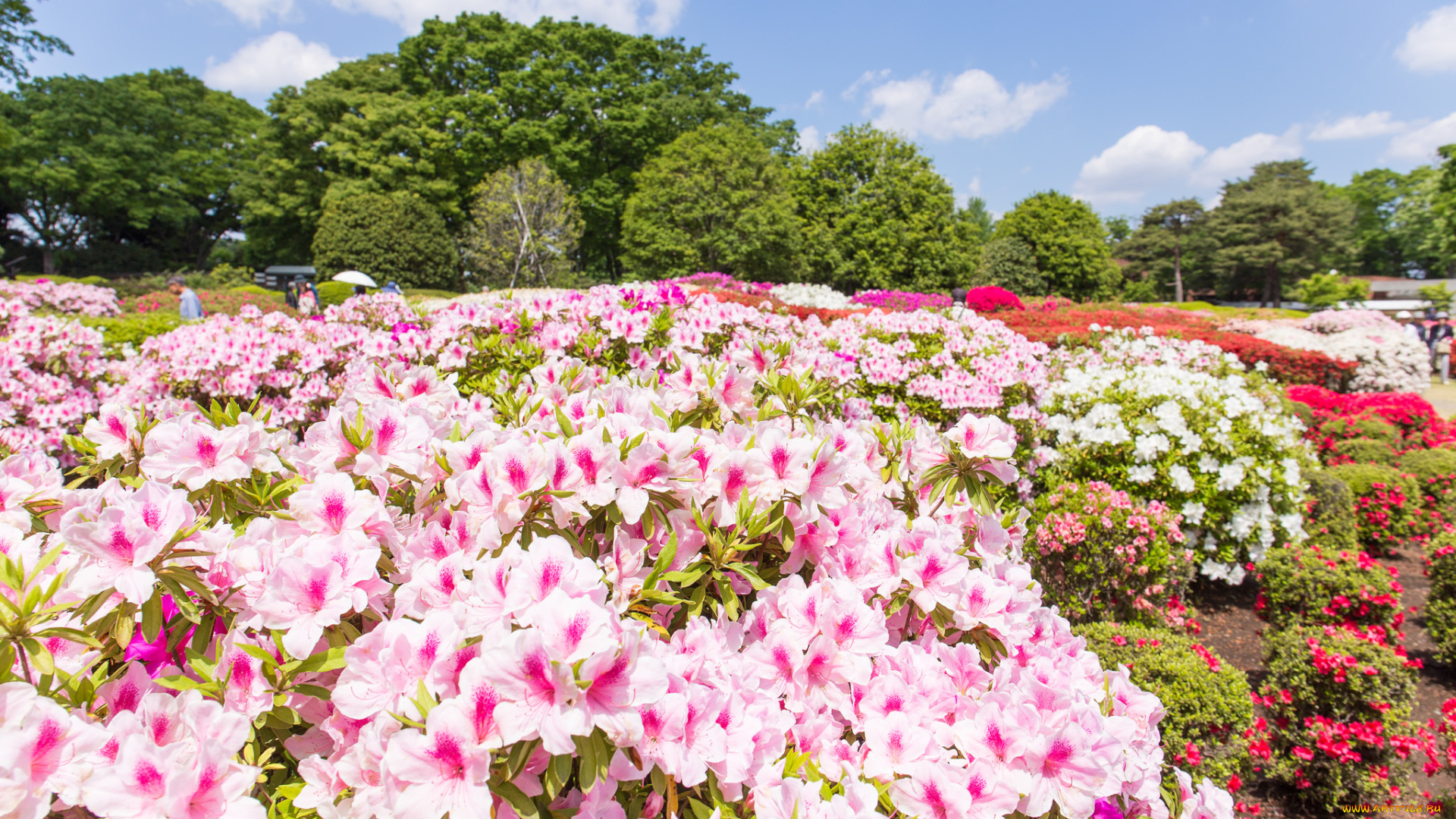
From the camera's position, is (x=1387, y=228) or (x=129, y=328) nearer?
(x=129, y=328)

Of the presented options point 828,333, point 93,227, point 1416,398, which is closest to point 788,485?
point 828,333

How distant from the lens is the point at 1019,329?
10.6m

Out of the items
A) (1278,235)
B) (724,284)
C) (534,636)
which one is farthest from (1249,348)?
(1278,235)

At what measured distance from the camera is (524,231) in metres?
24.3

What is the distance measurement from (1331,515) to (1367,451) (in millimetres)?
2441

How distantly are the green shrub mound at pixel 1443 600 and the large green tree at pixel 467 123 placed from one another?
30083mm

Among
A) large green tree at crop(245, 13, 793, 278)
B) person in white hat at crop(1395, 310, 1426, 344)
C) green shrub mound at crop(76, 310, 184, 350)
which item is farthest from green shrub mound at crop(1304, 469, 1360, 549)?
large green tree at crop(245, 13, 793, 278)

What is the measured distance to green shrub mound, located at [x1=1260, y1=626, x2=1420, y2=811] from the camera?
10.6 feet

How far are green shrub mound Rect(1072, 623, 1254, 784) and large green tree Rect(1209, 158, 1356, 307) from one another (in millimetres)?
58378

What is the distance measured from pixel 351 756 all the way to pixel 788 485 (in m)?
0.91

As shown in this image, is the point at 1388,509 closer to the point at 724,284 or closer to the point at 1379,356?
the point at 1379,356

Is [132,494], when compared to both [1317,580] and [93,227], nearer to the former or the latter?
[1317,580]

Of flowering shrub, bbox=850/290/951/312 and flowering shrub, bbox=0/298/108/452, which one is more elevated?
flowering shrub, bbox=850/290/951/312

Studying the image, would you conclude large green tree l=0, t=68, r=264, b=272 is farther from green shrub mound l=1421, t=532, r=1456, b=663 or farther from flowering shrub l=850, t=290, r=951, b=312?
green shrub mound l=1421, t=532, r=1456, b=663
